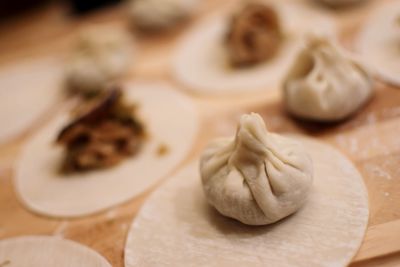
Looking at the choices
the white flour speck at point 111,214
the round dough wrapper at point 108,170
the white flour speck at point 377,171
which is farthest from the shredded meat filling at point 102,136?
the white flour speck at point 377,171

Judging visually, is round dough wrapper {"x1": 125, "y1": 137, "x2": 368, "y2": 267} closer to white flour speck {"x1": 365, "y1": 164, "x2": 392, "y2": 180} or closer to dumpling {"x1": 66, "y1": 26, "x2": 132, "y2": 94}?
white flour speck {"x1": 365, "y1": 164, "x2": 392, "y2": 180}

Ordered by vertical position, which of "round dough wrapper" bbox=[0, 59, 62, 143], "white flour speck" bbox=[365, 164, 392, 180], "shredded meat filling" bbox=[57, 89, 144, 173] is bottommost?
"round dough wrapper" bbox=[0, 59, 62, 143]

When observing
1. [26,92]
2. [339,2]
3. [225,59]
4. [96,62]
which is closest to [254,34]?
[225,59]

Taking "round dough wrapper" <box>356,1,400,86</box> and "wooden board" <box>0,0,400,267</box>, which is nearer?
"wooden board" <box>0,0,400,267</box>

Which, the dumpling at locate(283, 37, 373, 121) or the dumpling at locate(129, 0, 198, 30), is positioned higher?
the dumpling at locate(283, 37, 373, 121)

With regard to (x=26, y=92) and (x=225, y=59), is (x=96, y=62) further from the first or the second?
(x=225, y=59)

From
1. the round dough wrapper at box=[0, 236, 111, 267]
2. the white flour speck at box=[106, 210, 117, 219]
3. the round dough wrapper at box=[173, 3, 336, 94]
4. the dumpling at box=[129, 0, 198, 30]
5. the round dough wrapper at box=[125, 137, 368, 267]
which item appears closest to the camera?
the round dough wrapper at box=[125, 137, 368, 267]

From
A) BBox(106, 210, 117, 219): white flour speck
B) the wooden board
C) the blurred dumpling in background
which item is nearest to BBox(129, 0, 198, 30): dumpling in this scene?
the wooden board
